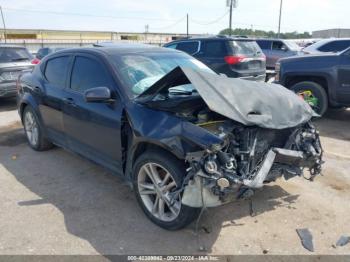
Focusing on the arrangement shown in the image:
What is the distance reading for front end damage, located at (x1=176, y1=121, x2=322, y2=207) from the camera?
3025 millimetres

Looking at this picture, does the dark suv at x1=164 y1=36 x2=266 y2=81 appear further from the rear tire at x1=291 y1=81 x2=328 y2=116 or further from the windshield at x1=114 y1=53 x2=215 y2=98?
the windshield at x1=114 y1=53 x2=215 y2=98

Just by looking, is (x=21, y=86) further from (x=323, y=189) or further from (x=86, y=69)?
(x=323, y=189)

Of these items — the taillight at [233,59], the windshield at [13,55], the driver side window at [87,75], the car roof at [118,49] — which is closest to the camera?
the driver side window at [87,75]

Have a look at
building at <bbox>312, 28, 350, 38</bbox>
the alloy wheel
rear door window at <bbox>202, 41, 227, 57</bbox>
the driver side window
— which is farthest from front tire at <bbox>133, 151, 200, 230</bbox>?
building at <bbox>312, 28, 350, 38</bbox>

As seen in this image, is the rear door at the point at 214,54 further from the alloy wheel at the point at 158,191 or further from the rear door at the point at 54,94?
the alloy wheel at the point at 158,191

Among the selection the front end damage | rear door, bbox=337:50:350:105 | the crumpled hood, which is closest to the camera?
the front end damage

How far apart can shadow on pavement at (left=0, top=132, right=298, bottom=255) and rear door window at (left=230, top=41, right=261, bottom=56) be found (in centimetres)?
663

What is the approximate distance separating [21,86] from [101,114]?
281 centimetres

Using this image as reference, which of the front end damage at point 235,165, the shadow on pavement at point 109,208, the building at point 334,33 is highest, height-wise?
the building at point 334,33

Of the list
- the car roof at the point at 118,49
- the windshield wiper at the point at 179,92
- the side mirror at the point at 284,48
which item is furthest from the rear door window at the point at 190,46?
the windshield wiper at the point at 179,92

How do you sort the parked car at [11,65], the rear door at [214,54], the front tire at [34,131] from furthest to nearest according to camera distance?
the rear door at [214,54]
the parked car at [11,65]
the front tire at [34,131]

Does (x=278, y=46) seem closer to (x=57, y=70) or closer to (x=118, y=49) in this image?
(x=57, y=70)

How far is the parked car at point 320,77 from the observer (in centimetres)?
754

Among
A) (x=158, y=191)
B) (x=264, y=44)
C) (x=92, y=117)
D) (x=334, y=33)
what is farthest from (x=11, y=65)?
(x=334, y=33)
